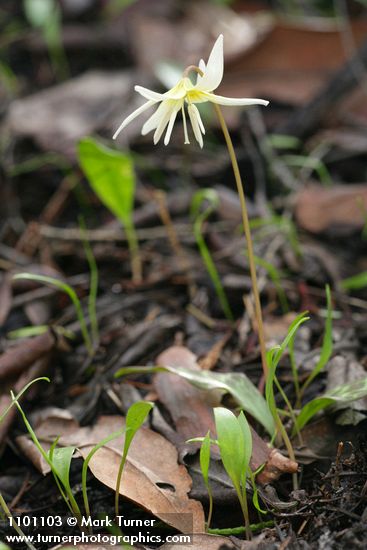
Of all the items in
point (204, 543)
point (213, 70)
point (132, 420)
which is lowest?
point (204, 543)

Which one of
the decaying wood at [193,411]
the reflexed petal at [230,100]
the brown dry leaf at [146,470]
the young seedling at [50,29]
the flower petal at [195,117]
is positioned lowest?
the brown dry leaf at [146,470]

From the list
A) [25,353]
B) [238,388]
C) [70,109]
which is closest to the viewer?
[238,388]

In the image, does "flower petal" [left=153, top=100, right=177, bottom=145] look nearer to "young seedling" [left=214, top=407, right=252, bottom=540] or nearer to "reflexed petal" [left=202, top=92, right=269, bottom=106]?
"reflexed petal" [left=202, top=92, right=269, bottom=106]

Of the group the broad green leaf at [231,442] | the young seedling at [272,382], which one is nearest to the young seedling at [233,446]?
the broad green leaf at [231,442]

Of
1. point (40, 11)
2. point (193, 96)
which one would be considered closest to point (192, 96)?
point (193, 96)

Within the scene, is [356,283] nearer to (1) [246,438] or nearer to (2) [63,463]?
(1) [246,438]

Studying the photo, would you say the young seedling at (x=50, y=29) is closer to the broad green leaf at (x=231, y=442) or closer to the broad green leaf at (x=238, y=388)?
the broad green leaf at (x=238, y=388)

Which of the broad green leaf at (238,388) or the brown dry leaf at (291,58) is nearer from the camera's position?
the broad green leaf at (238,388)

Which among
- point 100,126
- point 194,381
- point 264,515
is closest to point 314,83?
point 100,126
